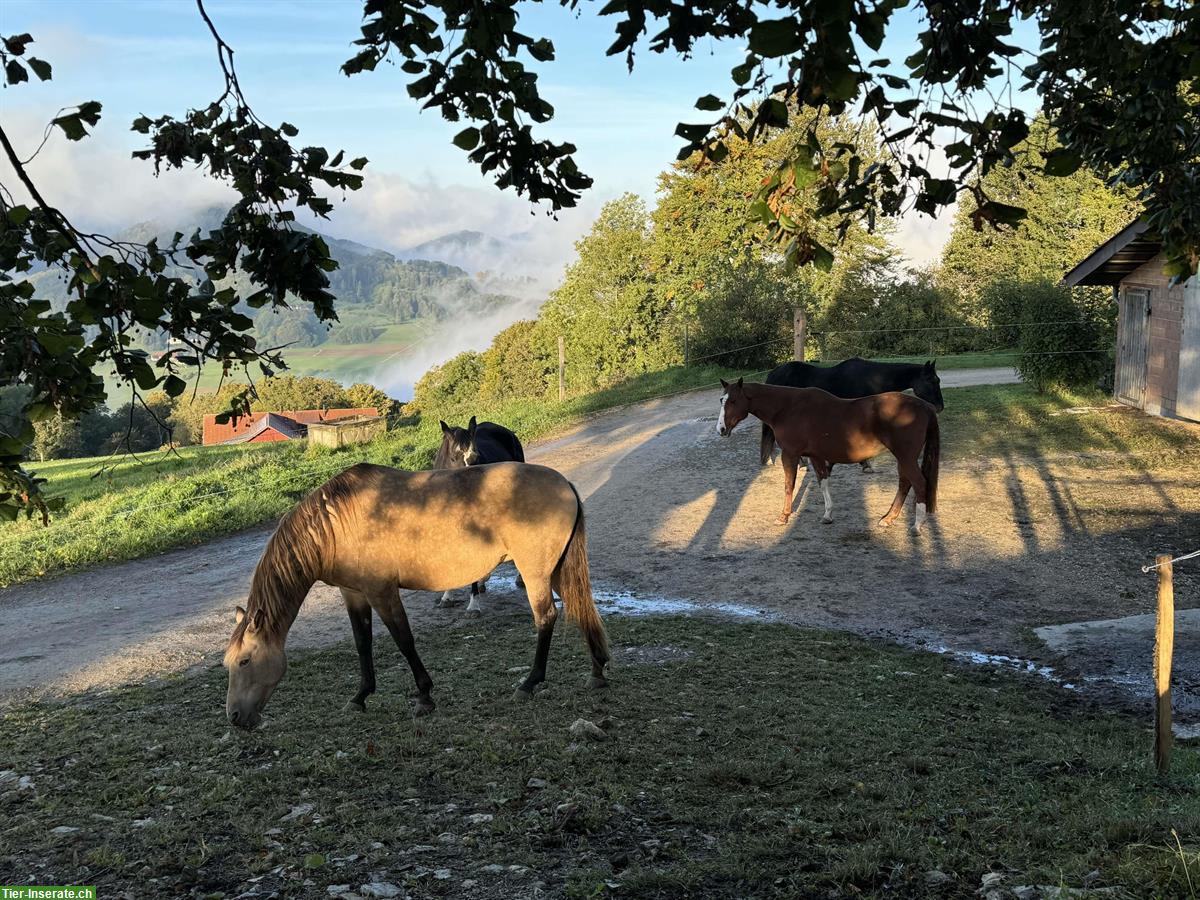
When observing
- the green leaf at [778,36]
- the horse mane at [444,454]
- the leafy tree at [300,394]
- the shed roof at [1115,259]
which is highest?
the shed roof at [1115,259]

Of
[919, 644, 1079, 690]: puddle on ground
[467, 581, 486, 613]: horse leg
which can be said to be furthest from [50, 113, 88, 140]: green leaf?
[919, 644, 1079, 690]: puddle on ground

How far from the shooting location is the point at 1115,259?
1694 centimetres

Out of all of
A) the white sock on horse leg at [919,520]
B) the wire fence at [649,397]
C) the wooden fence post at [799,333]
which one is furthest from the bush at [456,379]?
the white sock on horse leg at [919,520]

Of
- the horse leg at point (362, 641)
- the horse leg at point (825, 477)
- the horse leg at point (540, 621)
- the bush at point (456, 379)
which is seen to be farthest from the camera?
the bush at point (456, 379)

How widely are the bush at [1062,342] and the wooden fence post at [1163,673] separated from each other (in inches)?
624

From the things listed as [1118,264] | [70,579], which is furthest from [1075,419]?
[70,579]

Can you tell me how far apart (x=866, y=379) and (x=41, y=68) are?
13.0m

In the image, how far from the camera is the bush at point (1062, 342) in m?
19.4

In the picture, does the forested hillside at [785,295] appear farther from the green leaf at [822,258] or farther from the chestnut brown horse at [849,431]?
the green leaf at [822,258]

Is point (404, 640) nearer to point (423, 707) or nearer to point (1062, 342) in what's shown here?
point (423, 707)

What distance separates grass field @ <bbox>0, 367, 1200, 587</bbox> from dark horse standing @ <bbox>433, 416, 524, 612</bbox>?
3.17m

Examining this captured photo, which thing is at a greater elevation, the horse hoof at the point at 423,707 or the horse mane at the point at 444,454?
the horse mane at the point at 444,454

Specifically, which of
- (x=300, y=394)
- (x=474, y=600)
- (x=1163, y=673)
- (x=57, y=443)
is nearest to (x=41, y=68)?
(x=1163, y=673)

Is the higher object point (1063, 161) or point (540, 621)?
point (1063, 161)
